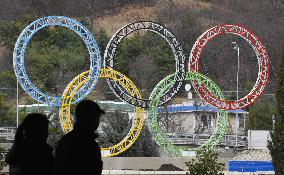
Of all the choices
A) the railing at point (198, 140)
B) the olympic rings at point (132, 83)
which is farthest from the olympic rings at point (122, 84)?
the railing at point (198, 140)

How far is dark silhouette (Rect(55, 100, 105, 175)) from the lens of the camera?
19.5 ft

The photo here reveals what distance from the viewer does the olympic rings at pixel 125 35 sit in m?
30.0

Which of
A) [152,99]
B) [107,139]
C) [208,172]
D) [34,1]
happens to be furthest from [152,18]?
[208,172]

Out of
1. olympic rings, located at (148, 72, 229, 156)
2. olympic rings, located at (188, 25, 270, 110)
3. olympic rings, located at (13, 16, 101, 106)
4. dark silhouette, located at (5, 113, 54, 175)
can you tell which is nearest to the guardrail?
olympic rings, located at (13, 16, 101, 106)

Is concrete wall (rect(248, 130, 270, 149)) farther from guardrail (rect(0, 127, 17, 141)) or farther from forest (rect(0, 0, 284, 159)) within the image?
guardrail (rect(0, 127, 17, 141))

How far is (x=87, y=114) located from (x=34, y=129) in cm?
47

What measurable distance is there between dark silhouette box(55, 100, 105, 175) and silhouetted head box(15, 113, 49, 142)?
322 millimetres

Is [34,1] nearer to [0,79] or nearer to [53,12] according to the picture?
[53,12]

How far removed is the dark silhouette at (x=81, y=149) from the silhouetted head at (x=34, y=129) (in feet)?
1.06

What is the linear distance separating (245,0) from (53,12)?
1869 centimetres

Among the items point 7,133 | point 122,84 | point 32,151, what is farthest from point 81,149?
point 7,133

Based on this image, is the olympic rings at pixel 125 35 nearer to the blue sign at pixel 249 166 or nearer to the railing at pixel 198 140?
the blue sign at pixel 249 166

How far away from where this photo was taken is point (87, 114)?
6.07 metres

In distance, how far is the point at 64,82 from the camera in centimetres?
5366
